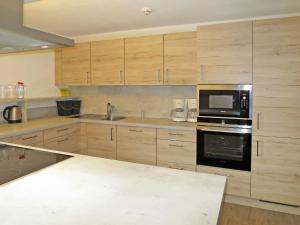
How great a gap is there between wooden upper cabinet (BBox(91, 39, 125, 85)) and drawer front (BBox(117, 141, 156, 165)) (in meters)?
0.92

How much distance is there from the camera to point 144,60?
3340mm

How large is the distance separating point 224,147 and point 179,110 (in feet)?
2.88

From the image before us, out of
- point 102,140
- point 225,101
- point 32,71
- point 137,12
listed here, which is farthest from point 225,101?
point 32,71

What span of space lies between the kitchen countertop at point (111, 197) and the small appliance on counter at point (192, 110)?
1968mm

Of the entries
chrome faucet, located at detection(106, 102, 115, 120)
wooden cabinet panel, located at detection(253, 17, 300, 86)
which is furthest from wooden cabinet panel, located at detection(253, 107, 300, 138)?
chrome faucet, located at detection(106, 102, 115, 120)

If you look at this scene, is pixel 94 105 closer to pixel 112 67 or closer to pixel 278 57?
pixel 112 67

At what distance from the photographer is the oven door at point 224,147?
2.71m

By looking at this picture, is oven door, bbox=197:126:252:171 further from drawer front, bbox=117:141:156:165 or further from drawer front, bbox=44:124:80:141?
drawer front, bbox=44:124:80:141

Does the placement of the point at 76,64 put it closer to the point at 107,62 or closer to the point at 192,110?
the point at 107,62

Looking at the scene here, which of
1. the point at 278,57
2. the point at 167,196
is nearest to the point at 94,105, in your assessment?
the point at 278,57

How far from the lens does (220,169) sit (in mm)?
2838

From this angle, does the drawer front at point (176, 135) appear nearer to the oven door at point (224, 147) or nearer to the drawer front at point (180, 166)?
the oven door at point (224, 147)

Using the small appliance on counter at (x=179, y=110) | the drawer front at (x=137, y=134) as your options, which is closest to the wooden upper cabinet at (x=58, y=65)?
the drawer front at (x=137, y=134)

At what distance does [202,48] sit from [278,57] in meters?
0.81
